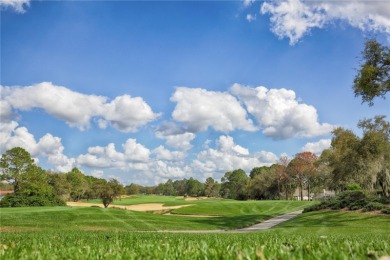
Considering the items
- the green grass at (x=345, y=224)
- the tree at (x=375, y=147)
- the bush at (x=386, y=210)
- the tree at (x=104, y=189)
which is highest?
the tree at (x=375, y=147)

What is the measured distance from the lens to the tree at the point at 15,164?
63.5 metres

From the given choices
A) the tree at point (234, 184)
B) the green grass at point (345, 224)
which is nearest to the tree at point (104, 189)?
the green grass at point (345, 224)

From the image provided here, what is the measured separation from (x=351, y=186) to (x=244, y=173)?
336 feet

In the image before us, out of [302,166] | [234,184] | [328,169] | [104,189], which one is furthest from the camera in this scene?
[234,184]

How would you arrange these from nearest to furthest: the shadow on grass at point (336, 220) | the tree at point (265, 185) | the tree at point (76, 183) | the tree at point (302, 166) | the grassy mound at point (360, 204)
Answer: the shadow on grass at point (336, 220)
the grassy mound at point (360, 204)
the tree at point (302, 166)
the tree at point (76, 183)
the tree at point (265, 185)

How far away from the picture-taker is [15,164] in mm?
64500

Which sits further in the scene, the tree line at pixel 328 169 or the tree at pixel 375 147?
the tree at pixel 375 147

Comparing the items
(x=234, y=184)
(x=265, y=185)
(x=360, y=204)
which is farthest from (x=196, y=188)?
(x=360, y=204)

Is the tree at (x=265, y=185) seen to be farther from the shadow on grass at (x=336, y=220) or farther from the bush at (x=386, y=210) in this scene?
the bush at (x=386, y=210)

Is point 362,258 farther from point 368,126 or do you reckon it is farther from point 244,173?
point 244,173

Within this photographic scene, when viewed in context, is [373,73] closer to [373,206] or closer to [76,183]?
[373,206]

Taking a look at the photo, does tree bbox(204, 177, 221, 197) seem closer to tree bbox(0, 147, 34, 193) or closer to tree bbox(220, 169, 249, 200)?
tree bbox(220, 169, 249, 200)

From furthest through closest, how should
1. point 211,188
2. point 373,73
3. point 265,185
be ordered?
point 211,188 → point 265,185 → point 373,73

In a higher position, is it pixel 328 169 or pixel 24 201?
pixel 328 169
